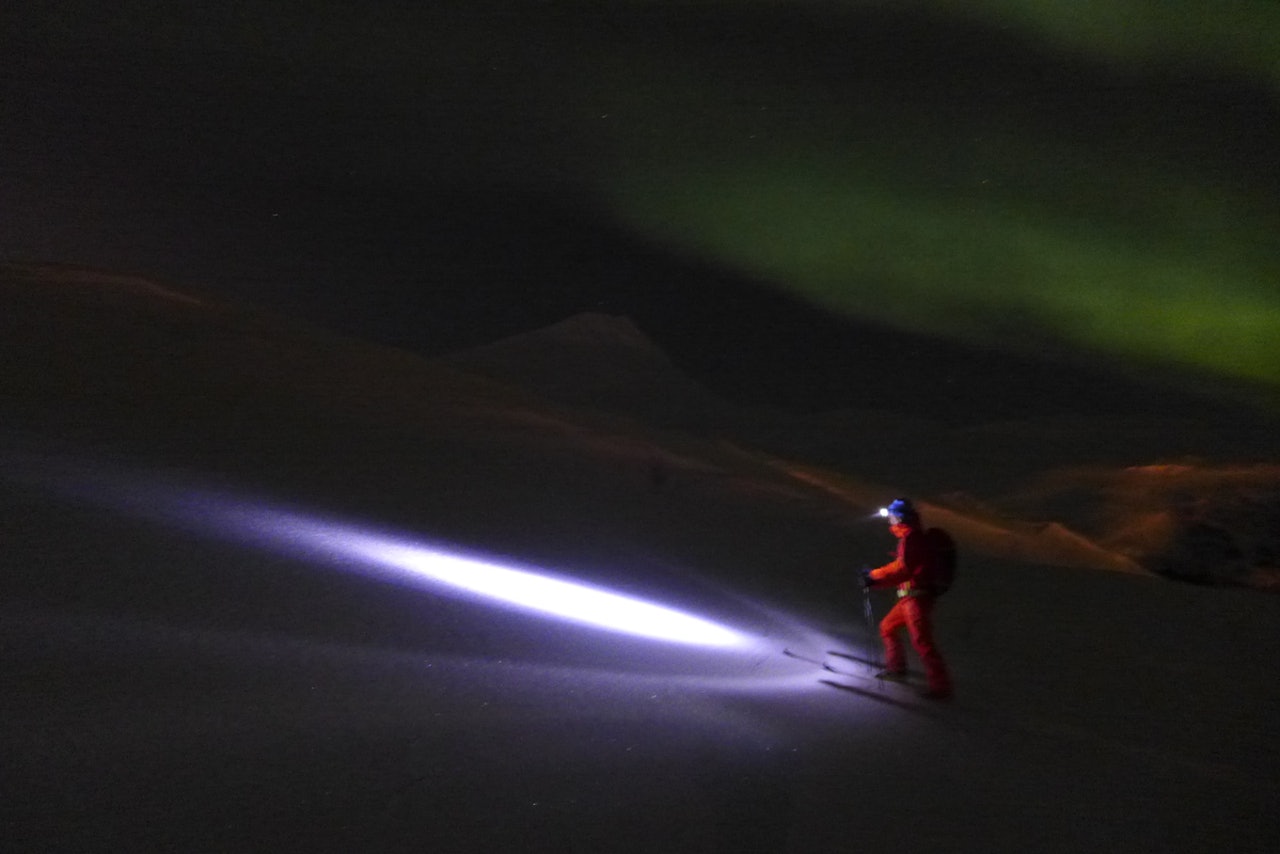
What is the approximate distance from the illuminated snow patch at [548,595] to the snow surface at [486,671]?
0.30m

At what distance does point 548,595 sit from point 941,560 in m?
2.82

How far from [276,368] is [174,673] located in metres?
9.86

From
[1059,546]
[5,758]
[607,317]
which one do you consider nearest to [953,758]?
[5,758]

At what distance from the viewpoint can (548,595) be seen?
24.1 feet

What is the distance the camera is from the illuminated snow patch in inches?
A: 274

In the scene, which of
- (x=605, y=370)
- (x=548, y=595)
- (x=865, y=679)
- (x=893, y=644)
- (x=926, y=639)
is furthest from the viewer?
(x=605, y=370)

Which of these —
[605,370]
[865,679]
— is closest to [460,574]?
[865,679]

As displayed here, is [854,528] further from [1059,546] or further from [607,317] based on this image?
[607,317]

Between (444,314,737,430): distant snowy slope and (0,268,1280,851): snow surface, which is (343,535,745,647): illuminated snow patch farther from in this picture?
(444,314,737,430): distant snowy slope

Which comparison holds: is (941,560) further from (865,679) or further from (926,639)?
(865,679)

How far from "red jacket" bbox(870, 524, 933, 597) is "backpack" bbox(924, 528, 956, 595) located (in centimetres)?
3

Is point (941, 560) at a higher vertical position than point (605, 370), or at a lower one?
lower

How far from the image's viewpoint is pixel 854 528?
1395cm

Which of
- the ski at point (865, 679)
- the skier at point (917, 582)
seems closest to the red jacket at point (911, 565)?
the skier at point (917, 582)
